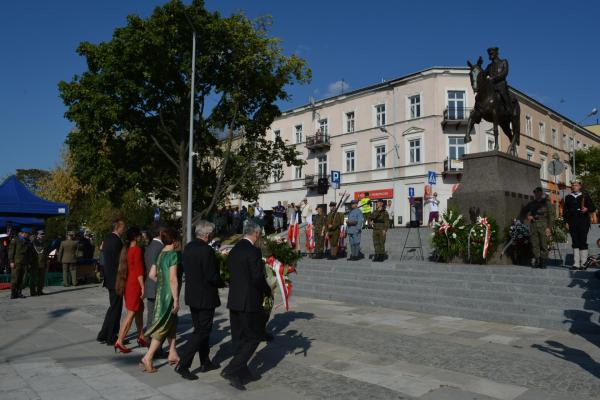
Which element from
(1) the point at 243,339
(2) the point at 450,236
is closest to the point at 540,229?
(2) the point at 450,236

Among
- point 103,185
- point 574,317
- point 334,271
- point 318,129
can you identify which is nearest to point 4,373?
point 574,317

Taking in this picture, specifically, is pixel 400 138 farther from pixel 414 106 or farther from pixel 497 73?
pixel 497 73

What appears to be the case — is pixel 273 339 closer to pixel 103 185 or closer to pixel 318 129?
pixel 103 185

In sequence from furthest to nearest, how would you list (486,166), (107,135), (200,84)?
(200,84), (107,135), (486,166)

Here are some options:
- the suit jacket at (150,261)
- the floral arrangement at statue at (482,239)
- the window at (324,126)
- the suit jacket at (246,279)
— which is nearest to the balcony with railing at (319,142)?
the window at (324,126)

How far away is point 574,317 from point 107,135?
1945cm

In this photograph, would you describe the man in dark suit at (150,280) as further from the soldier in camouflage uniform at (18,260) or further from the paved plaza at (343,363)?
the soldier in camouflage uniform at (18,260)

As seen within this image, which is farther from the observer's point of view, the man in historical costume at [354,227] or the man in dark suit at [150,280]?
the man in historical costume at [354,227]

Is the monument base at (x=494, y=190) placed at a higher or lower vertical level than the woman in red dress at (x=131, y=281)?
higher

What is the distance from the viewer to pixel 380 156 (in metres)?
43.2

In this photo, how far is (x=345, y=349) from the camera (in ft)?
23.4

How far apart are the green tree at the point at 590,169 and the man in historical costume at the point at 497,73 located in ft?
118

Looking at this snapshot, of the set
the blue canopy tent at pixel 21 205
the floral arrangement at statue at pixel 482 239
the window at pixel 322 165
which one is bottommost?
the floral arrangement at statue at pixel 482 239

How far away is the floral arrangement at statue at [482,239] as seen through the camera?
12.3 meters
